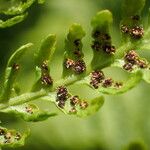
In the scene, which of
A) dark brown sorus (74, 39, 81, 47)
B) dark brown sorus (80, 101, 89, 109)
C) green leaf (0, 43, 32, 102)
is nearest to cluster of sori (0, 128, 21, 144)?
green leaf (0, 43, 32, 102)

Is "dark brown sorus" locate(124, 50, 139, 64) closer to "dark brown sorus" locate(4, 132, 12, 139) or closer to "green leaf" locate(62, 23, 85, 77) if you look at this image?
"green leaf" locate(62, 23, 85, 77)

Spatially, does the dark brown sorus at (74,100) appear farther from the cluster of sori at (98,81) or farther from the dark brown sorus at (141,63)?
the dark brown sorus at (141,63)

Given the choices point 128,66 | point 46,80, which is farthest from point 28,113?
point 128,66

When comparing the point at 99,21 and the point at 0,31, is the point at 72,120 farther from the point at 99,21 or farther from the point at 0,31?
the point at 99,21

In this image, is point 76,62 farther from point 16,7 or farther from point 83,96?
point 83,96

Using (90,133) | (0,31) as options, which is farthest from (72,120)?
(0,31)

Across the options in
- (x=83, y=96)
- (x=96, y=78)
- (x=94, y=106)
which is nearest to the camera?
(x=94, y=106)

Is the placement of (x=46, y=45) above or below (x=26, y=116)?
above
